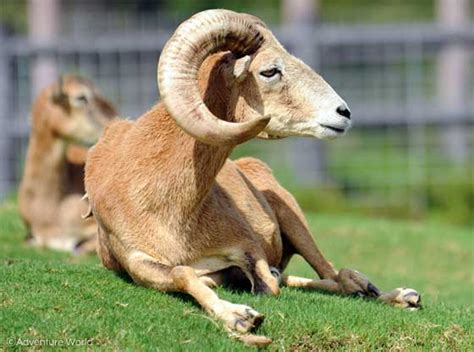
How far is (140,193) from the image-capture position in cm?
875

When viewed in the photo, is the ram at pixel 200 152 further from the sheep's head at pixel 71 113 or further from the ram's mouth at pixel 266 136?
the sheep's head at pixel 71 113

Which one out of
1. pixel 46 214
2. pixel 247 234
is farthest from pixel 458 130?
pixel 247 234

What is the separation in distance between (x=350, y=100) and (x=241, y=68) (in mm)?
19499

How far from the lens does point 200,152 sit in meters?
8.70

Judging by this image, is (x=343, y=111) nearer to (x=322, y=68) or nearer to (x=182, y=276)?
(x=182, y=276)

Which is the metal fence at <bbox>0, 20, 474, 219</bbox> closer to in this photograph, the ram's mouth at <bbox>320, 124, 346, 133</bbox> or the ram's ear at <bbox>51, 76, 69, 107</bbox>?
the ram's ear at <bbox>51, 76, 69, 107</bbox>

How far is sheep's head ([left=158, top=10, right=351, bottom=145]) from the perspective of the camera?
27.3 feet

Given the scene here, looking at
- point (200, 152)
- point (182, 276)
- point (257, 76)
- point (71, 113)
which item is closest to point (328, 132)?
point (257, 76)

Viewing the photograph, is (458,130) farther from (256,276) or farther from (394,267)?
(256,276)

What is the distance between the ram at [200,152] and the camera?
8273mm

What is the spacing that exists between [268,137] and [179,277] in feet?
4.26

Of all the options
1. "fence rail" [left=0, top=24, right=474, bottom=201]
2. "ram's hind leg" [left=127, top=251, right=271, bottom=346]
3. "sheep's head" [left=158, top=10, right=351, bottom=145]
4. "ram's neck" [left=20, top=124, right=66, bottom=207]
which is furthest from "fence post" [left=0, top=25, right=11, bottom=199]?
"sheep's head" [left=158, top=10, right=351, bottom=145]

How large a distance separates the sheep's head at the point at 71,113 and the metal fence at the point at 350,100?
8563 millimetres

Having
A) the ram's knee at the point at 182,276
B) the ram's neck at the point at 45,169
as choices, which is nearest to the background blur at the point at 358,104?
the ram's neck at the point at 45,169
